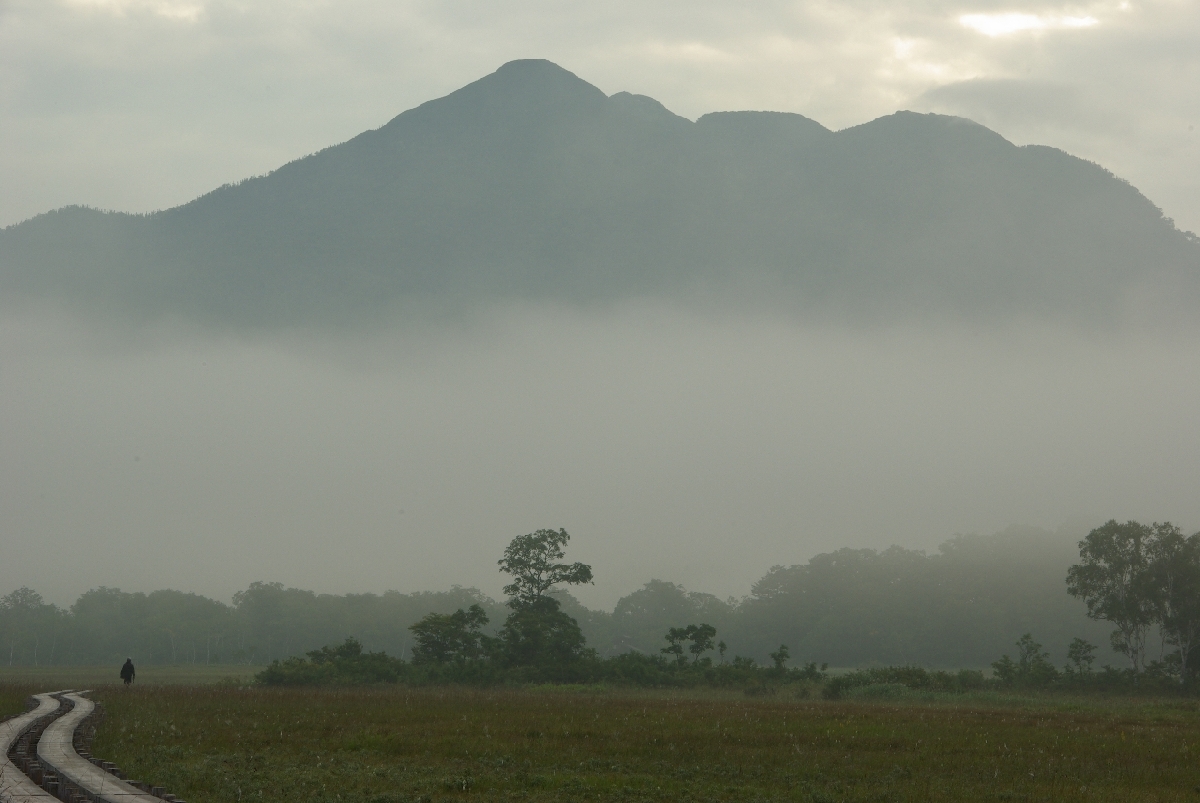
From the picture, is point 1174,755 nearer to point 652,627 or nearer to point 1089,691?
point 1089,691

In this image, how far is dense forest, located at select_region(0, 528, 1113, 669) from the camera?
4975 inches

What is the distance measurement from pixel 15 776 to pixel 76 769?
1105 millimetres

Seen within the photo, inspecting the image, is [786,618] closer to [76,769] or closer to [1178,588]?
[1178,588]

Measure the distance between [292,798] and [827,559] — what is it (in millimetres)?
148188

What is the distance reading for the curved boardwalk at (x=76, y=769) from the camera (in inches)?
609

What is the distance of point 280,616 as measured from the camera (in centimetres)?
16950

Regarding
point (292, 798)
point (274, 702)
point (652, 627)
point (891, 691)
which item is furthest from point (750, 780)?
point (652, 627)

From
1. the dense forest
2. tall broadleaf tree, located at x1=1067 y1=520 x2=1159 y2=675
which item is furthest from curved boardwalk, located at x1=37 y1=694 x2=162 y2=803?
the dense forest

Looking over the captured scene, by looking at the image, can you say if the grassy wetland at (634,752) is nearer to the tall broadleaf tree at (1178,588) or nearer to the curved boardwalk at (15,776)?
the curved boardwalk at (15,776)

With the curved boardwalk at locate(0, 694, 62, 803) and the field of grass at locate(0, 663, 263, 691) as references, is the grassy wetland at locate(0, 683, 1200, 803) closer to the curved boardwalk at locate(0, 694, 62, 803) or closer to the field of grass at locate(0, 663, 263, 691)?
the curved boardwalk at locate(0, 694, 62, 803)

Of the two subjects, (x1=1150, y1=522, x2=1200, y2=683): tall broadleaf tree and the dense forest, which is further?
the dense forest

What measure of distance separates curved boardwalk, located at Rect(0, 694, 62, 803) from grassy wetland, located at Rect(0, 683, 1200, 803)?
1906 mm

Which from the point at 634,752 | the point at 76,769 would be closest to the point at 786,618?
the point at 634,752

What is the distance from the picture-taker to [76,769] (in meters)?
18.7
